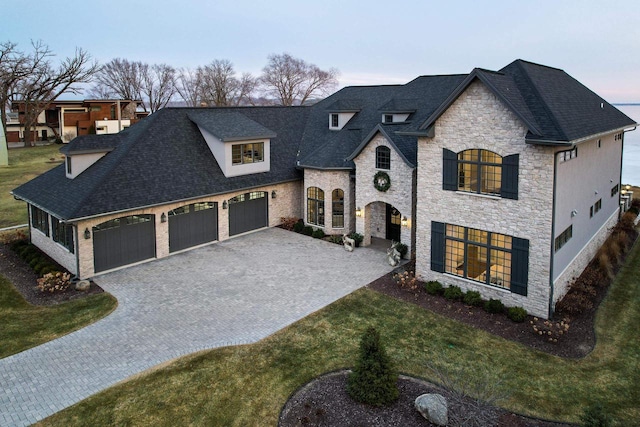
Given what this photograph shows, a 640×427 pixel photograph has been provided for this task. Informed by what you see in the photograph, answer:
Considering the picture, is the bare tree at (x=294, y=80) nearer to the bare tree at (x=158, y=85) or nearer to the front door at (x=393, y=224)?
the bare tree at (x=158, y=85)

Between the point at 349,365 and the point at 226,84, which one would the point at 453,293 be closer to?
the point at 349,365

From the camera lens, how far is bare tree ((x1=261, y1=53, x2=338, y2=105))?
80.1 metres

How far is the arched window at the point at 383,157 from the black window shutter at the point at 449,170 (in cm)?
470

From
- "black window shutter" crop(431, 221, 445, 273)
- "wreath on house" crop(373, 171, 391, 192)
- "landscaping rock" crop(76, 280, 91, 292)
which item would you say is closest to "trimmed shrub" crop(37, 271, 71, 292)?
"landscaping rock" crop(76, 280, 91, 292)

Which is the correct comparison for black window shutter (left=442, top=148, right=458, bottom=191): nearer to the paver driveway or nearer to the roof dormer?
the paver driveway

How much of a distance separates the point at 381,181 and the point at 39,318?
1455cm

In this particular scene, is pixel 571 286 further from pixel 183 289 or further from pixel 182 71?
pixel 182 71

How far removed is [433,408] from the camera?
1043cm

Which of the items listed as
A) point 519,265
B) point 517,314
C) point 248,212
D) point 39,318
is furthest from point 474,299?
point 39,318

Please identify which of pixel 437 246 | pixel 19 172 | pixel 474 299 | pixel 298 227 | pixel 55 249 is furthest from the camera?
pixel 19 172

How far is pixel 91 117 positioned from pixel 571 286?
5544cm

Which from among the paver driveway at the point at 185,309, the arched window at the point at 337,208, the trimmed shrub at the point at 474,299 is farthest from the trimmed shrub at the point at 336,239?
the trimmed shrub at the point at 474,299

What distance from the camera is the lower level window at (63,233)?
63.5ft

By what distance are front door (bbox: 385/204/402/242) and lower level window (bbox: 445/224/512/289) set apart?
6.36m
